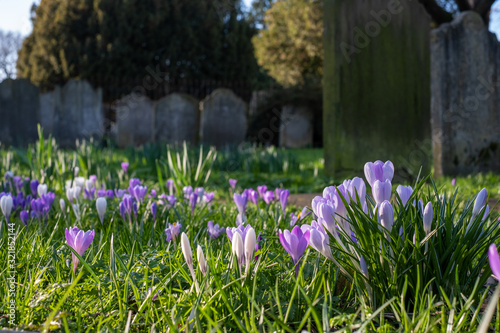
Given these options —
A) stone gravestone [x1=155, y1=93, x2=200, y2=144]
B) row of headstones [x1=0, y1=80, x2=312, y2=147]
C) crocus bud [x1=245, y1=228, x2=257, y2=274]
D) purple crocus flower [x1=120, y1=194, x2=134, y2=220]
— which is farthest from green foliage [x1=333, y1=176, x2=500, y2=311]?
stone gravestone [x1=155, y1=93, x2=200, y2=144]

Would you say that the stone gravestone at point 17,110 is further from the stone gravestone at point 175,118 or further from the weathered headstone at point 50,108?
the stone gravestone at point 175,118

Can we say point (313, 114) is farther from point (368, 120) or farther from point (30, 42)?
point (30, 42)

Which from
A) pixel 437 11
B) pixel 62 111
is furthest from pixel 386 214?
pixel 62 111

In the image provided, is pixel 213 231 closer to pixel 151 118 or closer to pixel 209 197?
pixel 209 197

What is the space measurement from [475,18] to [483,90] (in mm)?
944

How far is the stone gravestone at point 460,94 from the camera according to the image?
19.4 feet

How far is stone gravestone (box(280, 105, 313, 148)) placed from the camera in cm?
1341

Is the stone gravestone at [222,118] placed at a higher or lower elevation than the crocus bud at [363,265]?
higher

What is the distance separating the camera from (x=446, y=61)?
5.93m

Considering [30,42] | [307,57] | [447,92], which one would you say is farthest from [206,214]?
[30,42]

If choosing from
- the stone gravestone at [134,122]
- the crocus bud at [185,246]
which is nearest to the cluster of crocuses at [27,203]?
the crocus bud at [185,246]

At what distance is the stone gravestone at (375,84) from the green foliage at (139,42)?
16957 millimetres

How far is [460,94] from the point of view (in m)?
5.97

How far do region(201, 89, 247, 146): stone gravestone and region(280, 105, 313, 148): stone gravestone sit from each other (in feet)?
9.20
